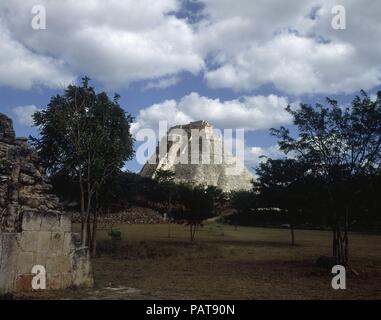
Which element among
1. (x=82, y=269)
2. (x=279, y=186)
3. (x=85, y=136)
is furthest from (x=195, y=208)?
(x=82, y=269)

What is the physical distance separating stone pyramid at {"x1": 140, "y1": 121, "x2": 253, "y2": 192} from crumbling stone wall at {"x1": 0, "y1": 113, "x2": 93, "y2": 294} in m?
112

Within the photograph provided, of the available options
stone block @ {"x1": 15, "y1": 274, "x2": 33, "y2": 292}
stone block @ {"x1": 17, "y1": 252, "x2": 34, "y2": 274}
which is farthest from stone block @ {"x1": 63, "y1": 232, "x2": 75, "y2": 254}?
stone block @ {"x1": 15, "y1": 274, "x2": 33, "y2": 292}

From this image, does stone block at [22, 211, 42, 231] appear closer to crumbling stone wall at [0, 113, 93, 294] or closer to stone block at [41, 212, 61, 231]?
crumbling stone wall at [0, 113, 93, 294]

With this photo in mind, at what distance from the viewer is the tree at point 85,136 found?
21328 millimetres

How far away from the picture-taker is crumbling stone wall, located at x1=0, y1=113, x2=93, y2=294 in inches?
402

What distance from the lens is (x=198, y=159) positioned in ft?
439

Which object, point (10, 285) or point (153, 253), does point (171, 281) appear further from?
point (153, 253)

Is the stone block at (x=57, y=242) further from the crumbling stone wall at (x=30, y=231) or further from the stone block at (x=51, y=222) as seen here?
the stone block at (x=51, y=222)

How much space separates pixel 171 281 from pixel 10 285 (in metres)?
5.26

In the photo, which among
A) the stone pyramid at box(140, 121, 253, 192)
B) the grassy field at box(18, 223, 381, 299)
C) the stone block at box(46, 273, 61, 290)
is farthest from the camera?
the stone pyramid at box(140, 121, 253, 192)

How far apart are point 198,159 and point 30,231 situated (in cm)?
12336

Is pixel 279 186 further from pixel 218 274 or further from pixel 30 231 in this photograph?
pixel 30 231

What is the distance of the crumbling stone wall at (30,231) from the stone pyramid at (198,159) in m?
112
